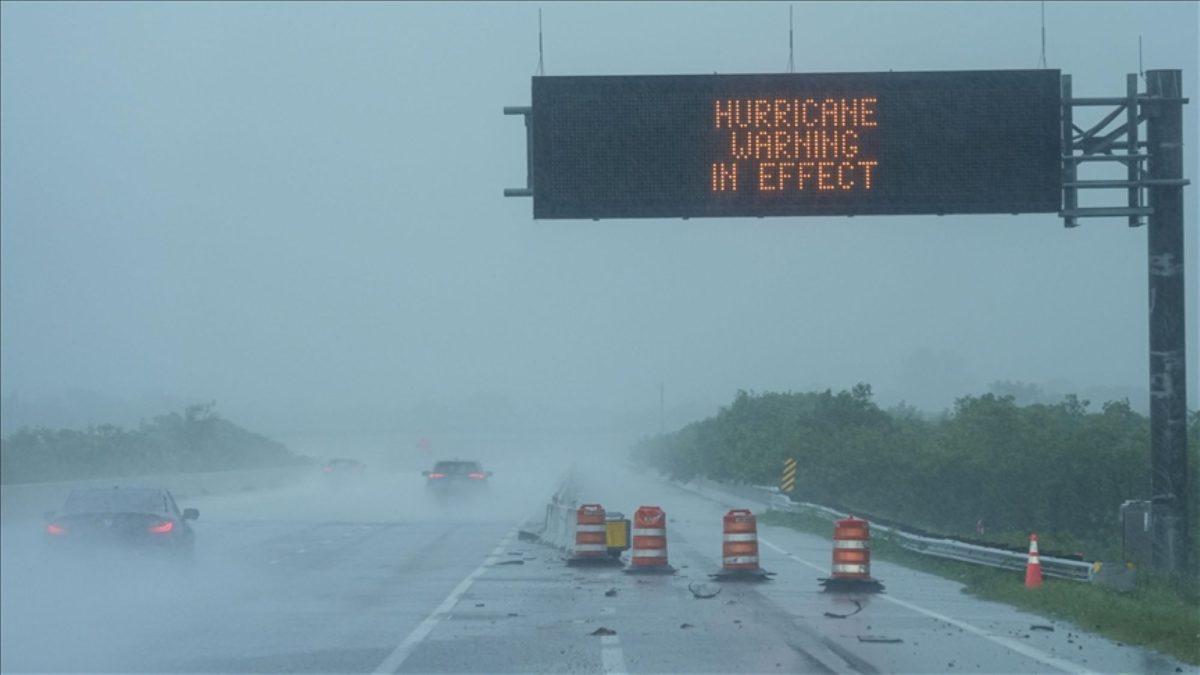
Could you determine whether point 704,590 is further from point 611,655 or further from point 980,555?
point 611,655

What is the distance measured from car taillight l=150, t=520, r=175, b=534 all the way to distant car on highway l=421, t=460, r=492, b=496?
101 ft

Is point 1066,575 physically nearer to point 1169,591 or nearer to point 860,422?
point 1169,591

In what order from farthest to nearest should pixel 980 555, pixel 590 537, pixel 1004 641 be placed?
pixel 590 537
pixel 980 555
pixel 1004 641

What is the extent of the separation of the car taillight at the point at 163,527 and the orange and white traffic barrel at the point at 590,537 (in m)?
6.59

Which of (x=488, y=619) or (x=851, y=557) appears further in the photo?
(x=851, y=557)

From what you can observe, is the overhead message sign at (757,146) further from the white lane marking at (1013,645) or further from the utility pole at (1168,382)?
the white lane marking at (1013,645)

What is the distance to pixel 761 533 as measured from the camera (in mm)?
38438

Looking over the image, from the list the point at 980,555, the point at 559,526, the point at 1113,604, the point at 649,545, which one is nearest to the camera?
the point at 1113,604

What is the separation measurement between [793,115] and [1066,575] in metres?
7.51

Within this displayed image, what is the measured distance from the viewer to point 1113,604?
18.2m

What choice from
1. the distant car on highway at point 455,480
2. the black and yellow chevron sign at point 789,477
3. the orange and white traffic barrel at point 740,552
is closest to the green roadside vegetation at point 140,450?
the distant car on highway at point 455,480

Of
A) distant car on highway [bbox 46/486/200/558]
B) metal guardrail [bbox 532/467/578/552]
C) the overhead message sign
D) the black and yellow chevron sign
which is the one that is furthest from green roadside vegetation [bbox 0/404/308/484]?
the overhead message sign

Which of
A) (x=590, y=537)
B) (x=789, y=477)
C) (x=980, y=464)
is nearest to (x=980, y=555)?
(x=590, y=537)

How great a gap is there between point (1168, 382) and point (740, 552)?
6.67 m
